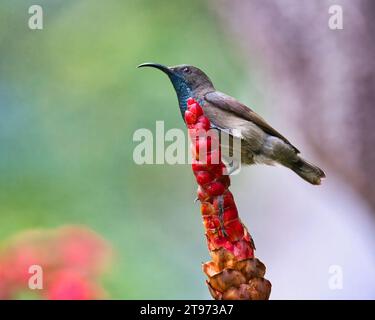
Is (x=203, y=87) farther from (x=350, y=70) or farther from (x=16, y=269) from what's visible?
(x=16, y=269)

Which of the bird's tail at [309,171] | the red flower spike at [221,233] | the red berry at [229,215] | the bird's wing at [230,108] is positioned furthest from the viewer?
the bird's wing at [230,108]

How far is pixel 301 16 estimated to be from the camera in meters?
3.21

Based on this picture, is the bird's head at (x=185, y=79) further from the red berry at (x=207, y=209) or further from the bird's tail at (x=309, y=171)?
the red berry at (x=207, y=209)

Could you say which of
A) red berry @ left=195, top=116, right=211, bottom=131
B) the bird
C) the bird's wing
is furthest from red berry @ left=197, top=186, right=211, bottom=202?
the bird's wing

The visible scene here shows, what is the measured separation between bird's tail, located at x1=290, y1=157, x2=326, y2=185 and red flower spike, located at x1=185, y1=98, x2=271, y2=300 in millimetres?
1171

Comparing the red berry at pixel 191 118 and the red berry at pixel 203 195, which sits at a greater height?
the red berry at pixel 191 118

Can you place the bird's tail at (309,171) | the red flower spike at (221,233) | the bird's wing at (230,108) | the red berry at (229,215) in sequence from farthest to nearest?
the bird's wing at (230,108)
the bird's tail at (309,171)
the red berry at (229,215)
the red flower spike at (221,233)

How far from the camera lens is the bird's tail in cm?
262

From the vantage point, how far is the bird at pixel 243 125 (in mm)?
2686

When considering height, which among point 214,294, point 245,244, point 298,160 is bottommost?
point 214,294

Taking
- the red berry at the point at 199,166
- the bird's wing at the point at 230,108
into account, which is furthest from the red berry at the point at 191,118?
the bird's wing at the point at 230,108

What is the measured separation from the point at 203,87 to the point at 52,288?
47.3 inches

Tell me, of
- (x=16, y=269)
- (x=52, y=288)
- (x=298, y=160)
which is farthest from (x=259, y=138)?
(x=16, y=269)

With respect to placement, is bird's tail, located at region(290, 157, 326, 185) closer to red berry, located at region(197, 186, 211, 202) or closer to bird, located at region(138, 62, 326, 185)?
bird, located at region(138, 62, 326, 185)
